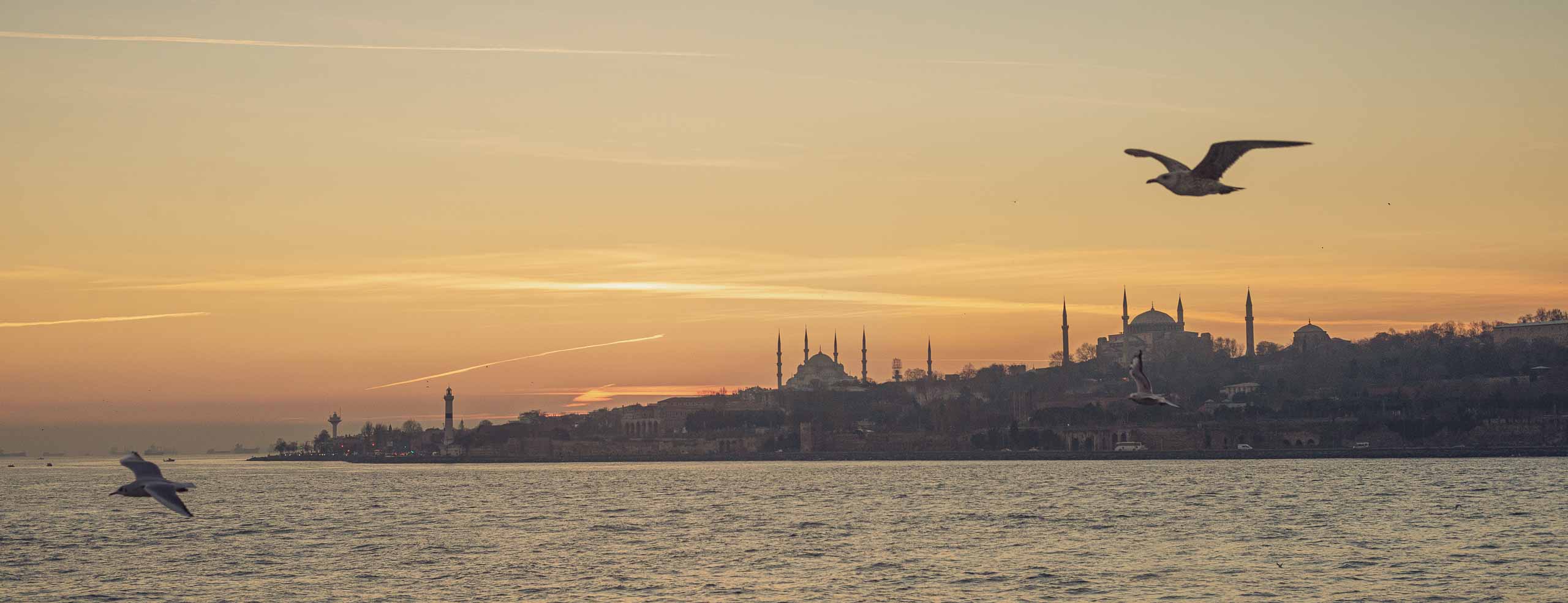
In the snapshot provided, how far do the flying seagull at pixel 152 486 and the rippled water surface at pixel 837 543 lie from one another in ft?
54.4

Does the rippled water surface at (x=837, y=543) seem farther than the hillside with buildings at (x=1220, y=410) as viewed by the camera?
No

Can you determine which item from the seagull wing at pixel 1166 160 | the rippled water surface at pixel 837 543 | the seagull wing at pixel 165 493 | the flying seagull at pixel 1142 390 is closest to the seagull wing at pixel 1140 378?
the flying seagull at pixel 1142 390

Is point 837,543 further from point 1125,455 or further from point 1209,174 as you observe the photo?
point 1125,455

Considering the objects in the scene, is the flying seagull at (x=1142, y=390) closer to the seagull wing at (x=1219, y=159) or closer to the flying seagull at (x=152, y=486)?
the seagull wing at (x=1219, y=159)

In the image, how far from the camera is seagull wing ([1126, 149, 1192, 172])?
49.2 ft

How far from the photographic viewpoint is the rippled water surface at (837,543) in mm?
36531

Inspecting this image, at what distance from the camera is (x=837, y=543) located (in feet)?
159

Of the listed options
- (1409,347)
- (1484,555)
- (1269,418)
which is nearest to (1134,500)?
(1484,555)

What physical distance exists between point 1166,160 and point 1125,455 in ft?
415

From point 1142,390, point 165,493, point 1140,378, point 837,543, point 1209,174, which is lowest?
point 837,543

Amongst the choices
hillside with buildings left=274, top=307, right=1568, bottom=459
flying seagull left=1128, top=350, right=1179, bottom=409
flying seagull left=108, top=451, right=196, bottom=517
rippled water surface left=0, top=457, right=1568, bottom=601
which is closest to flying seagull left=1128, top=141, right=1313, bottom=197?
flying seagull left=1128, top=350, right=1179, bottom=409

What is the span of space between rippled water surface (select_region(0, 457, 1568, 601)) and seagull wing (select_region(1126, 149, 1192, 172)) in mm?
19899

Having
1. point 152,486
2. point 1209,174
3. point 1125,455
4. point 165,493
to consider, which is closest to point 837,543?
point 152,486

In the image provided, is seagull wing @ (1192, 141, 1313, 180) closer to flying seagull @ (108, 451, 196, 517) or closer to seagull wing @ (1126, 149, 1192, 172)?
seagull wing @ (1126, 149, 1192, 172)
